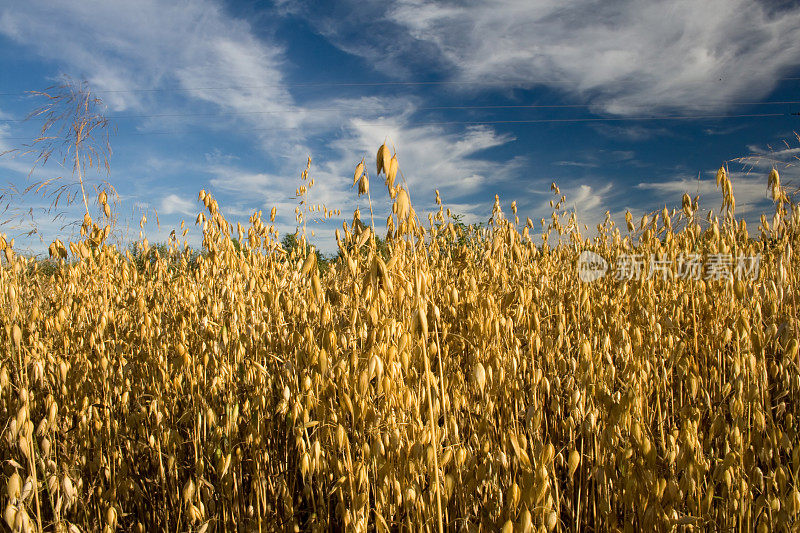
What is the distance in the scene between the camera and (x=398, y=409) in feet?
3.88

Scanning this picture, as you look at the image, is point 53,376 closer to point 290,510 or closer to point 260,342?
point 260,342

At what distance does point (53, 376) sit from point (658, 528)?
232cm

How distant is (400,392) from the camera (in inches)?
44.6

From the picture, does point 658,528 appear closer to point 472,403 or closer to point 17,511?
point 472,403

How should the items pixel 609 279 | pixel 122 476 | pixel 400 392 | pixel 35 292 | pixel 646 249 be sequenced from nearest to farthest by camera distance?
1. pixel 400 392
2. pixel 122 476
3. pixel 646 249
4. pixel 609 279
5. pixel 35 292

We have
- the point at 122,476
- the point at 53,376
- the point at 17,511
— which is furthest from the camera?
the point at 53,376

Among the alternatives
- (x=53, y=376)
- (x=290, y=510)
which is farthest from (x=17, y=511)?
(x=53, y=376)

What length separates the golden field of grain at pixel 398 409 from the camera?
109cm

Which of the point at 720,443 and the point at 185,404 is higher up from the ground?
the point at 185,404

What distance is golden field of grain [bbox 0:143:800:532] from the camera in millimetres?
1089

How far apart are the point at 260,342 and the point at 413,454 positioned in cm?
99

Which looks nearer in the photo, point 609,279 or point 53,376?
point 53,376

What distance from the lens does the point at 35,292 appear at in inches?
153

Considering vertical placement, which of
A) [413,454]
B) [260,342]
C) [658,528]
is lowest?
[658,528]
